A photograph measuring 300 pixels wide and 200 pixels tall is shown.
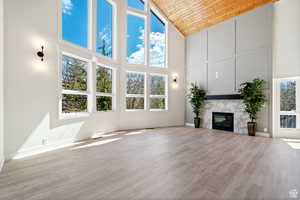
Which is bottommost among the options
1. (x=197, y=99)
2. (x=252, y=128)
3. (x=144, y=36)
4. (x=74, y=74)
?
(x=252, y=128)

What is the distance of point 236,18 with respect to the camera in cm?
584

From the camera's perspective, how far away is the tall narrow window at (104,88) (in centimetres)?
504

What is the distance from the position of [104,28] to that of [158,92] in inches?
127

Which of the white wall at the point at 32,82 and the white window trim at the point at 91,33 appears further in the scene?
the white window trim at the point at 91,33

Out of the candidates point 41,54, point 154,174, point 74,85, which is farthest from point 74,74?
point 154,174

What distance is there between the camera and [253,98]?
16.2ft

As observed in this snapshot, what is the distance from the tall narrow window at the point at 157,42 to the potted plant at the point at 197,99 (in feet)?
5.87

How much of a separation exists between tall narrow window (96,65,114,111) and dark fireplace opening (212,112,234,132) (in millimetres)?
4147

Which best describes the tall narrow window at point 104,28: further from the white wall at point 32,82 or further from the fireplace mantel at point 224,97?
the fireplace mantel at point 224,97

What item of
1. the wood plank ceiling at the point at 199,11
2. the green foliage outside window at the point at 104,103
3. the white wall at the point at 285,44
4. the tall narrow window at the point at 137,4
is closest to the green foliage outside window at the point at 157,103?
the green foliage outside window at the point at 104,103

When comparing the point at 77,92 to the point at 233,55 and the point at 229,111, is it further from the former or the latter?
the point at 233,55

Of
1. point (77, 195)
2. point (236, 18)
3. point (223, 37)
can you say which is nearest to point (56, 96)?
point (77, 195)

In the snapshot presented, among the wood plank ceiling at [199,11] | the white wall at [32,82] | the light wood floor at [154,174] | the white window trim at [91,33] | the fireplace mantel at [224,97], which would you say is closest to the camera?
the light wood floor at [154,174]

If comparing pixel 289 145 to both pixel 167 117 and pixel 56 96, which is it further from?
pixel 56 96
